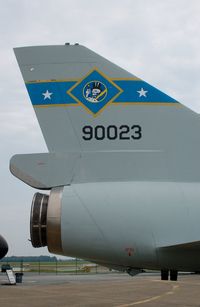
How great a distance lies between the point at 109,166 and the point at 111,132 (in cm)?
37

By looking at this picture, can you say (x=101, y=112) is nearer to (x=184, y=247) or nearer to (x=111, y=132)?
(x=111, y=132)

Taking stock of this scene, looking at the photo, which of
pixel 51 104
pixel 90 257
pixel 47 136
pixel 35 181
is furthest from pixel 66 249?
pixel 51 104

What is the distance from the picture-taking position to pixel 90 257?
445 cm

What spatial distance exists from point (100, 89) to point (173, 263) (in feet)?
6.08

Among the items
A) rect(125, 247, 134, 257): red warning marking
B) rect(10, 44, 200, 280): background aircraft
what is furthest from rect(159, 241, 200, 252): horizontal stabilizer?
rect(125, 247, 134, 257): red warning marking

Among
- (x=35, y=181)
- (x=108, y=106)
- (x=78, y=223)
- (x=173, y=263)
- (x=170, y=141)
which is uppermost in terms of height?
(x=108, y=106)

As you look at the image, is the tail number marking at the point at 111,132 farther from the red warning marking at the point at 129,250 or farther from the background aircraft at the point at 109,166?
the red warning marking at the point at 129,250

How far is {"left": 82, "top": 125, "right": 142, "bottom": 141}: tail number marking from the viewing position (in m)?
4.75

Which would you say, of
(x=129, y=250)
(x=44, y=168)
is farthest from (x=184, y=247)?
(x=44, y=168)

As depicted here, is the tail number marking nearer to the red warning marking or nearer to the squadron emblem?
the squadron emblem

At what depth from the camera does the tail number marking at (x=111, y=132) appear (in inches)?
187

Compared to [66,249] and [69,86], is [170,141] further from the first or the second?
[66,249]

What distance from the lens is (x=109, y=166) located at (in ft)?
15.2

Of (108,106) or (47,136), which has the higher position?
(108,106)
